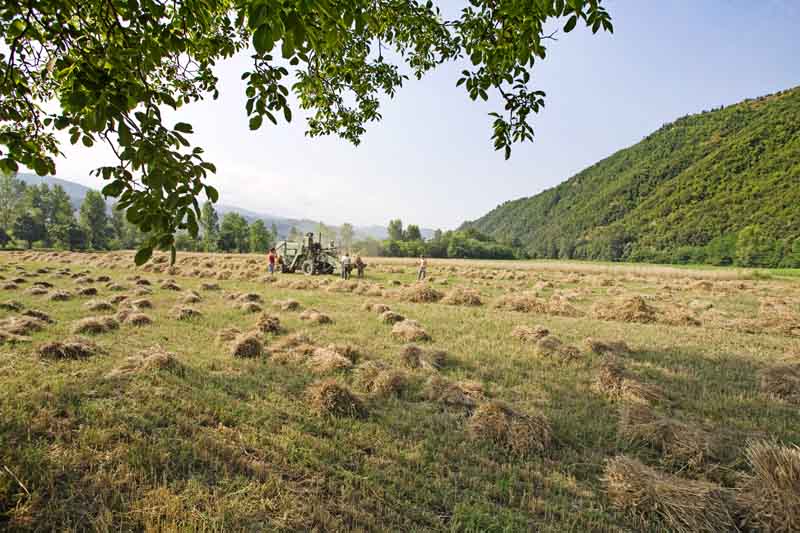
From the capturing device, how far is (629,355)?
7.51 metres

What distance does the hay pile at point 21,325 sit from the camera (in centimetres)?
681

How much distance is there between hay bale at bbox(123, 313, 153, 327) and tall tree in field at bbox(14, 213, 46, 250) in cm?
7532

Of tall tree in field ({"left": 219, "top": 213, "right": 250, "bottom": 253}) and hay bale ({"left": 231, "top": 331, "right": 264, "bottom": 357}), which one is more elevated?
tall tree in field ({"left": 219, "top": 213, "right": 250, "bottom": 253})

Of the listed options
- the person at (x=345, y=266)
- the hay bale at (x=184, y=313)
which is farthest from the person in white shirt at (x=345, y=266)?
the hay bale at (x=184, y=313)

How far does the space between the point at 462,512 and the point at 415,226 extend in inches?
4244

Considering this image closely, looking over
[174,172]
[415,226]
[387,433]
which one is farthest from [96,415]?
[415,226]

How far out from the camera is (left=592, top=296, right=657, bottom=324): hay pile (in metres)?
11.3

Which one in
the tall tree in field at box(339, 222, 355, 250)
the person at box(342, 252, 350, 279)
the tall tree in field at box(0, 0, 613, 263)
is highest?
the tall tree in field at box(339, 222, 355, 250)

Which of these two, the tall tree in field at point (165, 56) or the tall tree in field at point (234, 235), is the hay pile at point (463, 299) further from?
the tall tree in field at point (234, 235)

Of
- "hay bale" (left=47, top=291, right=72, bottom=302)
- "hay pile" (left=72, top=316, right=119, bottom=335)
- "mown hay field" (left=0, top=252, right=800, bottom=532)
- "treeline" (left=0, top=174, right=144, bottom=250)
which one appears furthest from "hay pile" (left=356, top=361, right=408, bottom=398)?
"treeline" (left=0, top=174, right=144, bottom=250)

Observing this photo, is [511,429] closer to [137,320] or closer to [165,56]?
[165,56]

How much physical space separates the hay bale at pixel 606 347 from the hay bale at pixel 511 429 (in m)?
4.19

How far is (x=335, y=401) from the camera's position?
4438 mm

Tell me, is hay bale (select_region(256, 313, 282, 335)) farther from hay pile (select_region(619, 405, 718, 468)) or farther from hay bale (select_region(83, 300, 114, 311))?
hay pile (select_region(619, 405, 718, 468))
